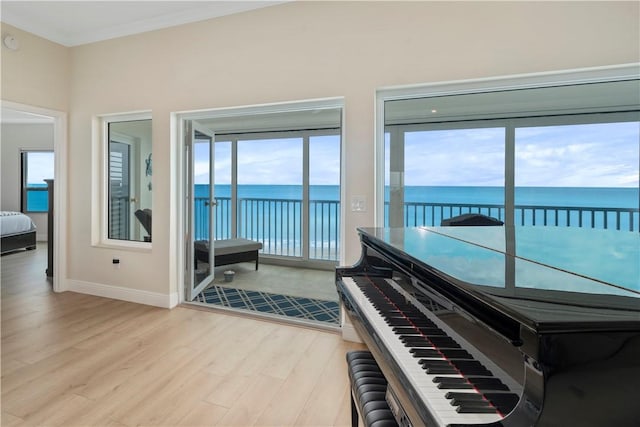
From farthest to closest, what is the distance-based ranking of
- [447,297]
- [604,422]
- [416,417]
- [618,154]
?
[618,154], [447,297], [416,417], [604,422]

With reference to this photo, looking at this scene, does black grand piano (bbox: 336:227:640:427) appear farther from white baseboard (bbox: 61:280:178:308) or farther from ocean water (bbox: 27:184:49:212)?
ocean water (bbox: 27:184:49:212)

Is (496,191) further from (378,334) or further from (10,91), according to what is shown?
(10,91)

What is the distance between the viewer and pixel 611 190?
2832 mm

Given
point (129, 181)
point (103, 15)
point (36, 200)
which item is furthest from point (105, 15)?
point (36, 200)

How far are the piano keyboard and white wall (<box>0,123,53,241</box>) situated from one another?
28.2ft

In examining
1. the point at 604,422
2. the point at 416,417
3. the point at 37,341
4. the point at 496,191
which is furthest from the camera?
the point at 496,191

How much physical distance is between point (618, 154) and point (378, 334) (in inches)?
116

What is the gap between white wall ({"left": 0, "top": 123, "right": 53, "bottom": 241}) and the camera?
22.9 ft

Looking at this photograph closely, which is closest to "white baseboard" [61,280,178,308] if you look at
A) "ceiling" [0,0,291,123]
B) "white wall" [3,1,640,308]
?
"white wall" [3,1,640,308]

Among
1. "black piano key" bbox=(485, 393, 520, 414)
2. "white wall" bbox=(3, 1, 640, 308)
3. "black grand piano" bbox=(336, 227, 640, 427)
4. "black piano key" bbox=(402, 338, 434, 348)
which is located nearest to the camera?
"black grand piano" bbox=(336, 227, 640, 427)

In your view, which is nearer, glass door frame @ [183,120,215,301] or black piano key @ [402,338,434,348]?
black piano key @ [402,338,434,348]

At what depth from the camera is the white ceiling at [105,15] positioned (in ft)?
9.38

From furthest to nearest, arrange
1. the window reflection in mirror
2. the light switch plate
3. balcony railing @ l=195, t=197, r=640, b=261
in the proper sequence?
balcony railing @ l=195, t=197, r=640, b=261 < the window reflection in mirror < the light switch plate

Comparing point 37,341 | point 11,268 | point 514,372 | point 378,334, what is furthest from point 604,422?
point 11,268
